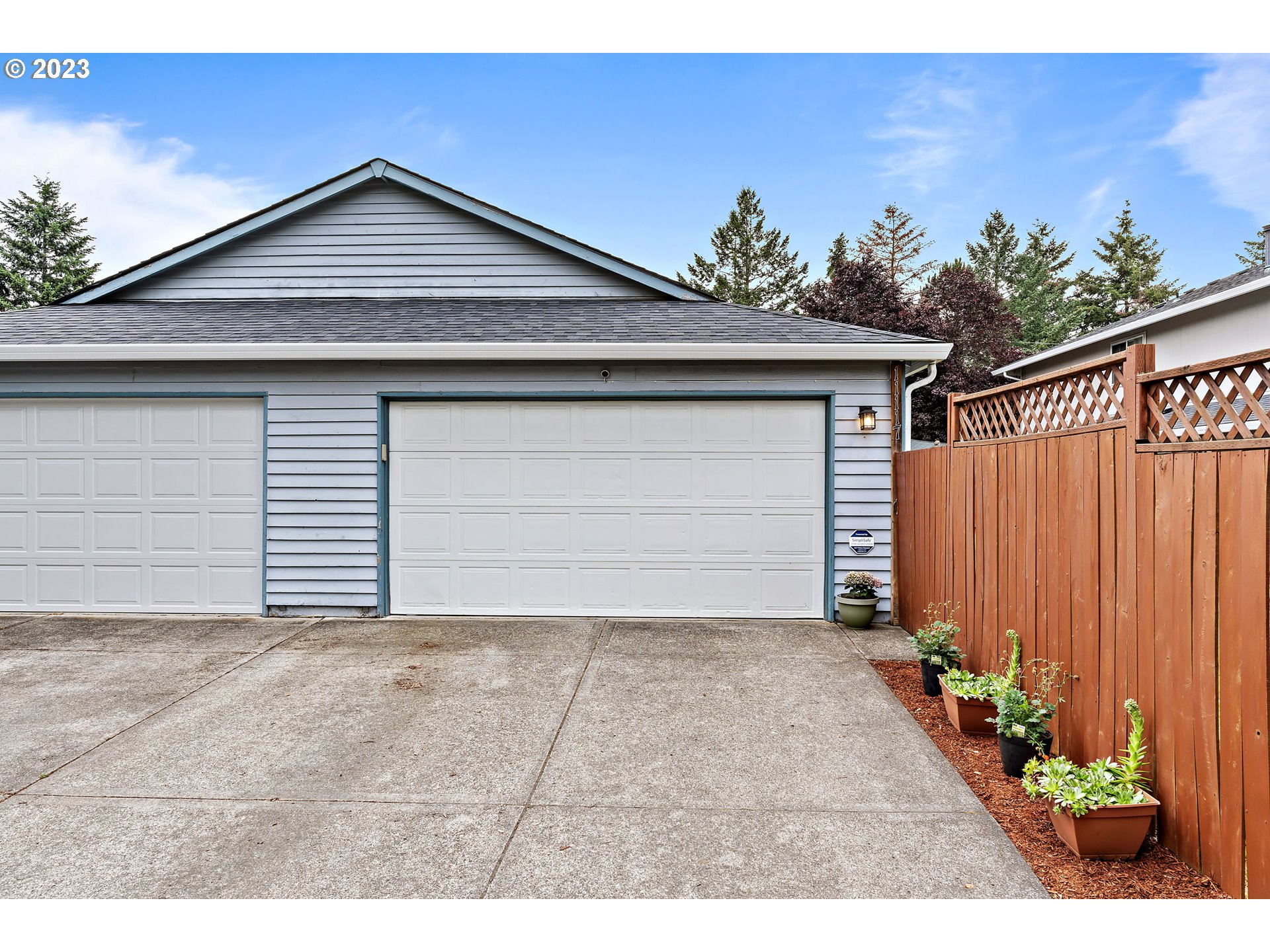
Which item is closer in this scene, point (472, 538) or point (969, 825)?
point (969, 825)

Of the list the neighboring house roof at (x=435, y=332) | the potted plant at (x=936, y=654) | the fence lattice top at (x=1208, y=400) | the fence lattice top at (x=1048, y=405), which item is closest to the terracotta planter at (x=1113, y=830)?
the fence lattice top at (x=1208, y=400)

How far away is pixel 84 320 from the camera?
7.23 m

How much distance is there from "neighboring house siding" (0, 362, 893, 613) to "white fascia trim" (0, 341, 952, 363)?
26cm

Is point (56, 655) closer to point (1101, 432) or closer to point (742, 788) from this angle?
point (742, 788)

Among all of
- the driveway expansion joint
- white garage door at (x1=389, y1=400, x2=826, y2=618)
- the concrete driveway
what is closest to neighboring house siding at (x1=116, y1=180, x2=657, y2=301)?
white garage door at (x1=389, y1=400, x2=826, y2=618)

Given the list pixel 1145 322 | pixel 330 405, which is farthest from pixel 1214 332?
pixel 330 405

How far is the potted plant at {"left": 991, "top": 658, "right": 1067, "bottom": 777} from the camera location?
3.11 m

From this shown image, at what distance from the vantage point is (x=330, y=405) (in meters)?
6.41

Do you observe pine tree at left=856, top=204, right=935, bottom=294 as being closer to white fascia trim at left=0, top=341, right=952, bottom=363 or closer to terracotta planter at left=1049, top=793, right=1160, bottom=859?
white fascia trim at left=0, top=341, right=952, bottom=363

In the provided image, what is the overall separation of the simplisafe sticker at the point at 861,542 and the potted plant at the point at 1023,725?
116 inches

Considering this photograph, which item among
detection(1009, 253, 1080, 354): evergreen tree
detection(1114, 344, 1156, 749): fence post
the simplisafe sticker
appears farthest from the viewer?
detection(1009, 253, 1080, 354): evergreen tree

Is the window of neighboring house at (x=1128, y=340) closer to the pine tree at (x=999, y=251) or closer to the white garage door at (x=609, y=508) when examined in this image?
the white garage door at (x=609, y=508)
